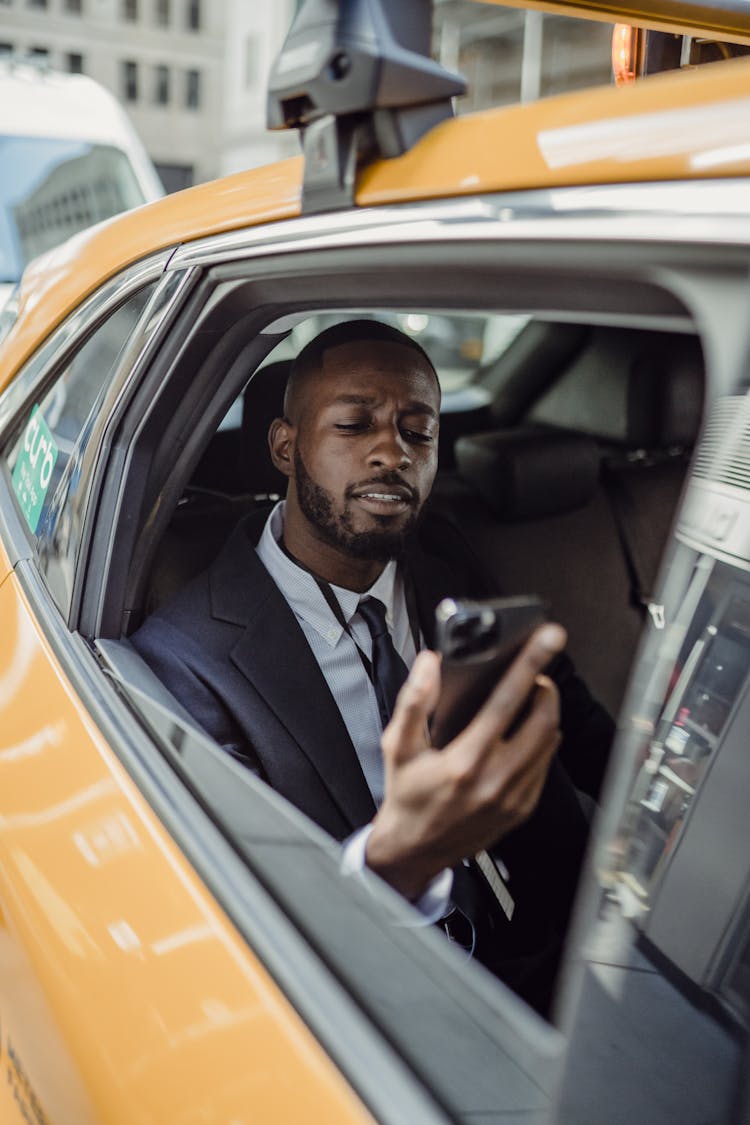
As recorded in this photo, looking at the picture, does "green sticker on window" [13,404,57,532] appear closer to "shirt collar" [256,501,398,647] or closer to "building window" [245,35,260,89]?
"shirt collar" [256,501,398,647]

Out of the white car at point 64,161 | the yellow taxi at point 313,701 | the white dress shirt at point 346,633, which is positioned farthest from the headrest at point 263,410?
the white car at point 64,161

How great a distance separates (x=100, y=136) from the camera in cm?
778

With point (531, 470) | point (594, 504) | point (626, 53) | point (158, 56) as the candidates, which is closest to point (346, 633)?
point (626, 53)

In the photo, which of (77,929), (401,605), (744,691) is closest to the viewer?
(744,691)

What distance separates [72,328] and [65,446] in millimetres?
232

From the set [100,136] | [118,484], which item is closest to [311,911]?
[118,484]

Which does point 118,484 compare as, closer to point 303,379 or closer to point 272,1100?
point 303,379

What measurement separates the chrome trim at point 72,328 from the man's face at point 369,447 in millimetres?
399

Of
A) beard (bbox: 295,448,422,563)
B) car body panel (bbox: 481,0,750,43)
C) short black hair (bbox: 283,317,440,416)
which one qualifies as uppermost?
car body panel (bbox: 481,0,750,43)

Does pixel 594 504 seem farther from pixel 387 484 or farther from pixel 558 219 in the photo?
pixel 558 219

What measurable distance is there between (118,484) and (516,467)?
1.61m

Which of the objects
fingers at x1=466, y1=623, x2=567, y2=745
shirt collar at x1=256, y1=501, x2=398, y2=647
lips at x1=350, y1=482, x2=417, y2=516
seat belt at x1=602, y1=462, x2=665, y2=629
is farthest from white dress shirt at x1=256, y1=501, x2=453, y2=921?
seat belt at x1=602, y1=462, x2=665, y2=629

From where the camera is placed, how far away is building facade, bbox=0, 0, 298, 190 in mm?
48219

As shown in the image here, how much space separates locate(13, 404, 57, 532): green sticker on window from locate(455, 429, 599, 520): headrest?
1.38 m
